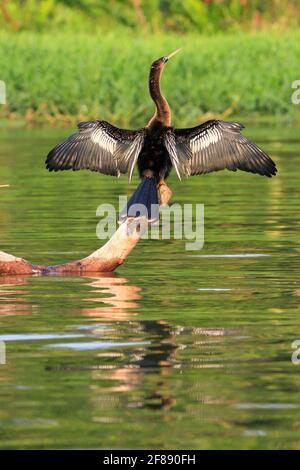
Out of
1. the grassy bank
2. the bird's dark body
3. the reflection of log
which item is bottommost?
the reflection of log

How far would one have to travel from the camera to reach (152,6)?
42.2 meters

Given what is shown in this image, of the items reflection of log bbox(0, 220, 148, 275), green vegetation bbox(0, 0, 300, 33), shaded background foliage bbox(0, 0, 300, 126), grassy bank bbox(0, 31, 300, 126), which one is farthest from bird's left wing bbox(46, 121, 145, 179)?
green vegetation bbox(0, 0, 300, 33)

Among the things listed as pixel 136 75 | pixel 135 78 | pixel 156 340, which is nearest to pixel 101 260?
pixel 156 340

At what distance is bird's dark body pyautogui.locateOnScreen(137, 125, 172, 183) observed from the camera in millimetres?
14078

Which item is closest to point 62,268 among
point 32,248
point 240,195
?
point 32,248

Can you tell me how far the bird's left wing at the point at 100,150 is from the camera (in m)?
14.3

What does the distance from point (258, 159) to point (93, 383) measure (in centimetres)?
528

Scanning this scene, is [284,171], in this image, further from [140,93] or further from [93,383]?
[93,383]

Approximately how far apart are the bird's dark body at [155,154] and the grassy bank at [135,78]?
18.9m

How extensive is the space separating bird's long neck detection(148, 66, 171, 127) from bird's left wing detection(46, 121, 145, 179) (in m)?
0.16

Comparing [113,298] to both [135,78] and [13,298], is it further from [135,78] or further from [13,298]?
[135,78]

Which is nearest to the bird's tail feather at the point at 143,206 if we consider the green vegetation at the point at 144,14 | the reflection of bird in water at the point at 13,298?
the reflection of bird in water at the point at 13,298

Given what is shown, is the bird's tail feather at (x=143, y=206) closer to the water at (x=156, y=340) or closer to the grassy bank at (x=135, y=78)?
the water at (x=156, y=340)

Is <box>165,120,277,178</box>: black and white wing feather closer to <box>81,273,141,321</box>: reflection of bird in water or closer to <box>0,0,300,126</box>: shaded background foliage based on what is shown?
<box>81,273,141,321</box>: reflection of bird in water
